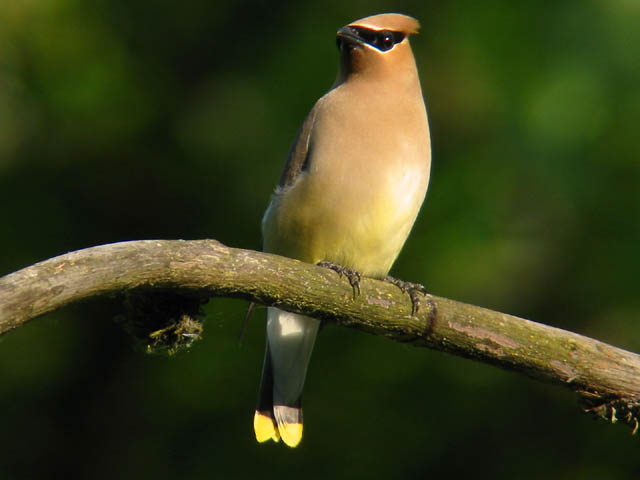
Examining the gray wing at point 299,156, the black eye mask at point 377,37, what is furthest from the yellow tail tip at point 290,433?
the black eye mask at point 377,37

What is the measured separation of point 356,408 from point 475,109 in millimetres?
1709

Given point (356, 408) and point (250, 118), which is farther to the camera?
point (250, 118)

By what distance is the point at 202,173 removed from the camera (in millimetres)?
5824

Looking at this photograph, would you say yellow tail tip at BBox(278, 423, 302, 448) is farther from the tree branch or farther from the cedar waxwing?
the tree branch

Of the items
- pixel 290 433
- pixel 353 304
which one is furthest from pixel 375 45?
pixel 290 433

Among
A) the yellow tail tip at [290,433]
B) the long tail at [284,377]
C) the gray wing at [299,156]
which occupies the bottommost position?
the yellow tail tip at [290,433]

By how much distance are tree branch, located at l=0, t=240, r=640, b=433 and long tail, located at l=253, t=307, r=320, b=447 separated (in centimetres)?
123

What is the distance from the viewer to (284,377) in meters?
4.55

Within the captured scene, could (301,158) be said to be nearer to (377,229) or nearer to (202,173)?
(377,229)

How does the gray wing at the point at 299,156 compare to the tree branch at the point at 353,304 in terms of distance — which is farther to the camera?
the gray wing at the point at 299,156

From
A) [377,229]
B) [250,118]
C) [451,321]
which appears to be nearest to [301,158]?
[377,229]

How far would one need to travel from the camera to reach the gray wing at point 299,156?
425 cm

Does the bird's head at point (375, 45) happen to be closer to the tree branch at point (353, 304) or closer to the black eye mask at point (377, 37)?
the black eye mask at point (377, 37)

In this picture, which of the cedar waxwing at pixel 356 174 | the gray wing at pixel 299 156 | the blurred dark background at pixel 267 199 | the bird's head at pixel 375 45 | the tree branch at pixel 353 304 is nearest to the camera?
the tree branch at pixel 353 304
